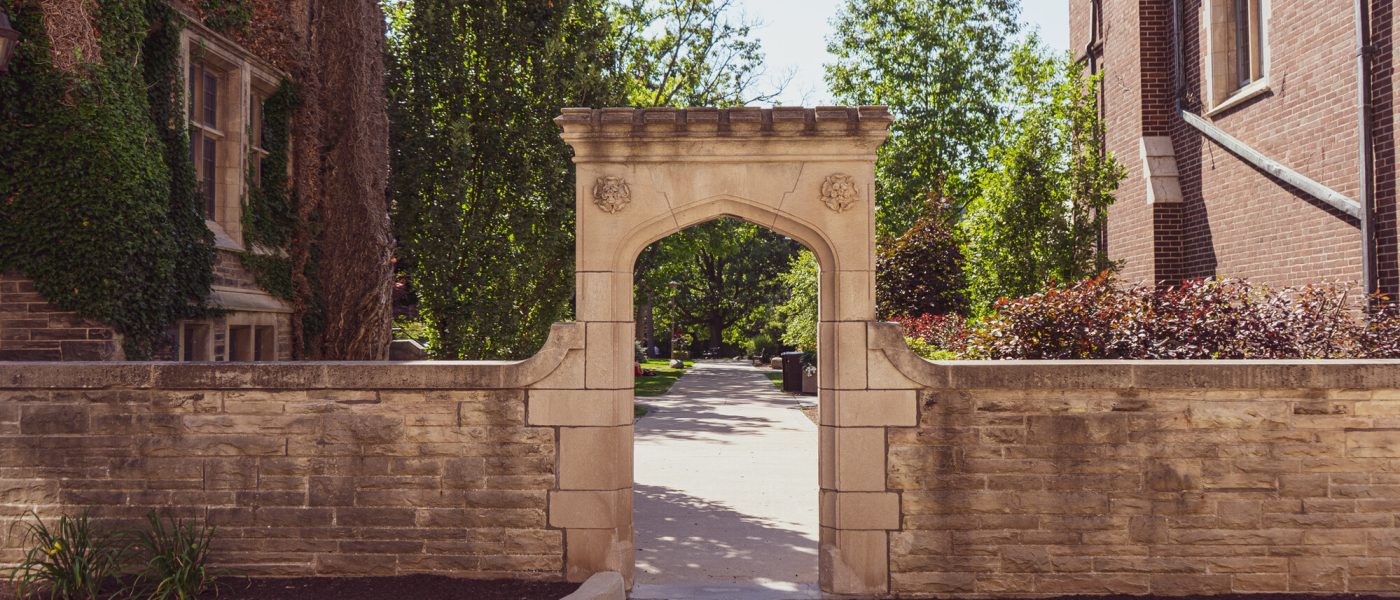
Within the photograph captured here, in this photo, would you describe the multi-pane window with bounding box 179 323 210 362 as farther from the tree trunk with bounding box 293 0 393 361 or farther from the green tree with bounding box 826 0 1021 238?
the green tree with bounding box 826 0 1021 238

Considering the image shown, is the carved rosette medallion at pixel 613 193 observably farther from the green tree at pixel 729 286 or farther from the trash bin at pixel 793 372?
the green tree at pixel 729 286

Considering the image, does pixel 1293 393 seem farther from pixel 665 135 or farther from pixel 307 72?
pixel 307 72

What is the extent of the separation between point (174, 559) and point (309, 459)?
101 cm

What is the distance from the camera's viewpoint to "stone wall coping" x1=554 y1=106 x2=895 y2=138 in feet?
20.3

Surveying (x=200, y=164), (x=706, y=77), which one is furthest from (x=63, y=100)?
(x=706, y=77)

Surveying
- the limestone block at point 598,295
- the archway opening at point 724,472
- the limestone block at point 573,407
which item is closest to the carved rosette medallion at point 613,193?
the limestone block at point 598,295

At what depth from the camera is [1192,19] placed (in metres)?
13.9

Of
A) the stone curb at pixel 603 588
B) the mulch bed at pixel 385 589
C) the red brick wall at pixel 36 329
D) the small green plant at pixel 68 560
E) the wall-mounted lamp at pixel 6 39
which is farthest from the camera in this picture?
the red brick wall at pixel 36 329

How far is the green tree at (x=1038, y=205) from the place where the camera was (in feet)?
40.3

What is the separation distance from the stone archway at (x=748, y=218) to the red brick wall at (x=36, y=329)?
4601mm

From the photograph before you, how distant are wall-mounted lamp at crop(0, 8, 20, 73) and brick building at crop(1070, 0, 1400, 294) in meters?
12.9

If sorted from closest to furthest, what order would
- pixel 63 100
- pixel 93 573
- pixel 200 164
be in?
pixel 93 573, pixel 63 100, pixel 200 164

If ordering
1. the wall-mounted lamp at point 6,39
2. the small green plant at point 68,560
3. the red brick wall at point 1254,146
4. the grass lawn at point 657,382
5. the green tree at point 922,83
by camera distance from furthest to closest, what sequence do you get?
the green tree at point 922,83 < the grass lawn at point 657,382 < the red brick wall at point 1254,146 < the wall-mounted lamp at point 6,39 < the small green plant at point 68,560

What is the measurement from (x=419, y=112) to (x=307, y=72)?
144cm
